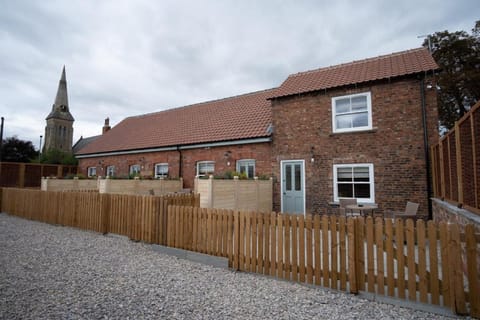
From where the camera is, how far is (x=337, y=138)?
991cm

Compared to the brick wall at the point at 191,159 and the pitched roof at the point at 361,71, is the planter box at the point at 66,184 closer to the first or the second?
the brick wall at the point at 191,159

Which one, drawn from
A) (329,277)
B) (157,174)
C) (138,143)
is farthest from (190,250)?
(138,143)

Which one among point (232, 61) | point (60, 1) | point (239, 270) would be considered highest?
point (232, 61)

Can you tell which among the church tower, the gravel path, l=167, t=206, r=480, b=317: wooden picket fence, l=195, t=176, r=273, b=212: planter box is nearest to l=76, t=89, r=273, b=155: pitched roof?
l=195, t=176, r=273, b=212: planter box

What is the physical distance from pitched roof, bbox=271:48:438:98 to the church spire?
62.4m

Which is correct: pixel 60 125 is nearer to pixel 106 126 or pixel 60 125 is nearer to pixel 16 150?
pixel 16 150

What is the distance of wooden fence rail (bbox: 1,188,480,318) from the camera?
3193mm

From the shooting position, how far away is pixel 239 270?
476 cm

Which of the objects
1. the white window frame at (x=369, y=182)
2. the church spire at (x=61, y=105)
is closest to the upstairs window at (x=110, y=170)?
the white window frame at (x=369, y=182)

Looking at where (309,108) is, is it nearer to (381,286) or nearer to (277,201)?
(277,201)

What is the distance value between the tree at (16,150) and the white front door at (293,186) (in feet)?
115

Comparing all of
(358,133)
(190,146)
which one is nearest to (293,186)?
(358,133)

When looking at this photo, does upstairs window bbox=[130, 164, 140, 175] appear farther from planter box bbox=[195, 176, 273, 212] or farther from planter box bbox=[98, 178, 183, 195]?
planter box bbox=[195, 176, 273, 212]

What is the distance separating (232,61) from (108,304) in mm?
15595
